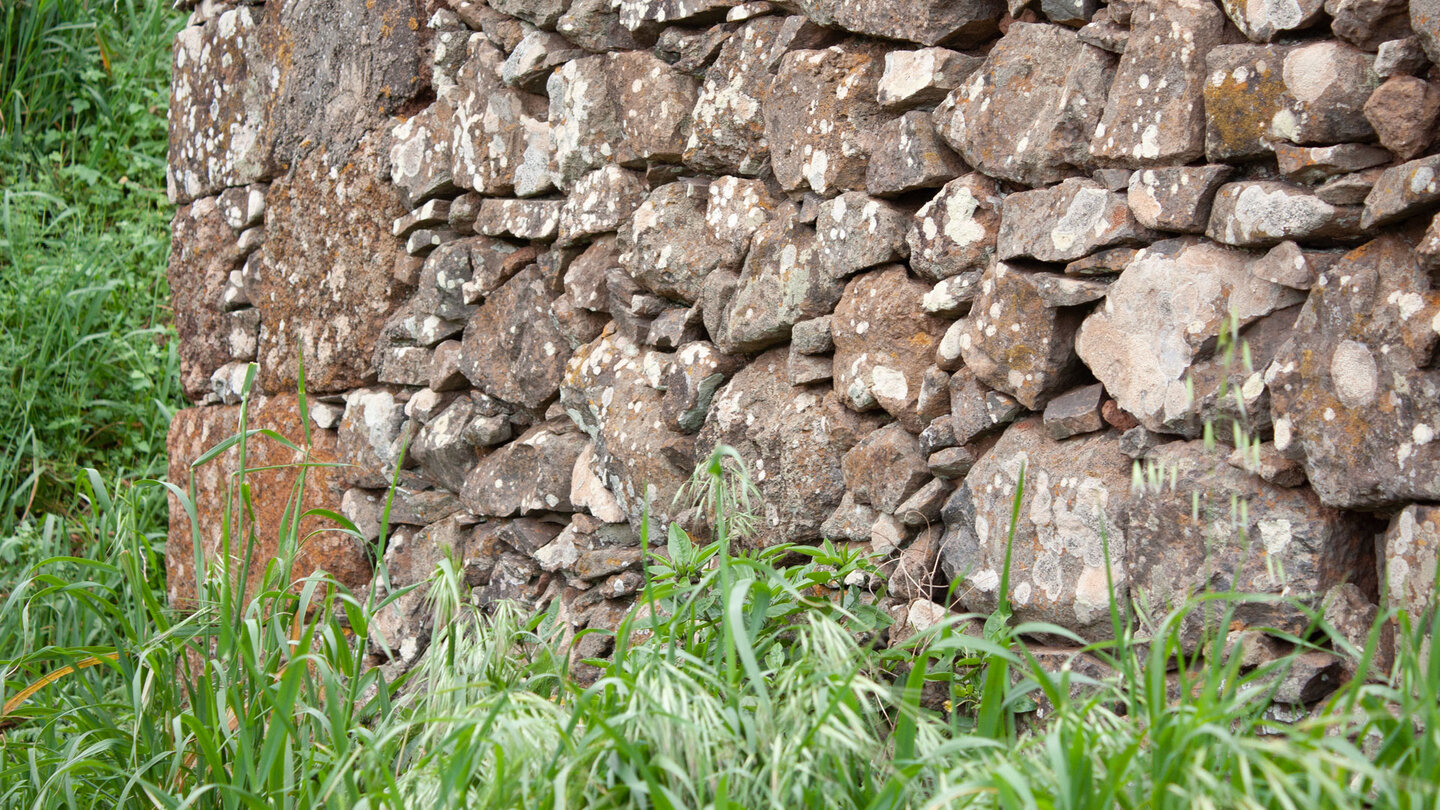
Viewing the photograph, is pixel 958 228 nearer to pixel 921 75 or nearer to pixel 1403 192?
pixel 921 75

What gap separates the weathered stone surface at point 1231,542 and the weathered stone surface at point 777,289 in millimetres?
590

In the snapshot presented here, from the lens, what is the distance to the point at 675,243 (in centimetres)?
192

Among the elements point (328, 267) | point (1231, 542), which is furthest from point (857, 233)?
point (328, 267)

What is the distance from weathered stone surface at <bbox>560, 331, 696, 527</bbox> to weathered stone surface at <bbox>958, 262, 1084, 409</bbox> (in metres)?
0.61

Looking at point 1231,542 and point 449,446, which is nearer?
point 1231,542

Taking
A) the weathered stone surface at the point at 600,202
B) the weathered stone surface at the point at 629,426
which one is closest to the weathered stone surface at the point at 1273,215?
the weathered stone surface at the point at 629,426

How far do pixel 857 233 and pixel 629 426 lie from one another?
0.57 m

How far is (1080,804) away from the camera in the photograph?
35.8 inches

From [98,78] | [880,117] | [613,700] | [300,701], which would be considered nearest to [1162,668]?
[613,700]

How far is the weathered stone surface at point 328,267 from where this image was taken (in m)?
2.52

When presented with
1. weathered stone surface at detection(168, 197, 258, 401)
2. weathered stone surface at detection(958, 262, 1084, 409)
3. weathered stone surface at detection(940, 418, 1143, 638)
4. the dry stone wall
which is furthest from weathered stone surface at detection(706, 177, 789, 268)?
weathered stone surface at detection(168, 197, 258, 401)

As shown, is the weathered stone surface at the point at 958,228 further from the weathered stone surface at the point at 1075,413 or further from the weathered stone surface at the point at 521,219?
the weathered stone surface at the point at 521,219

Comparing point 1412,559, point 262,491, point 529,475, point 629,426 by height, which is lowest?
point 262,491

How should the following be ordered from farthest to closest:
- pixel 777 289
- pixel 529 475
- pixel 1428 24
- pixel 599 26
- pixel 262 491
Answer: pixel 262 491
pixel 529 475
pixel 599 26
pixel 777 289
pixel 1428 24
